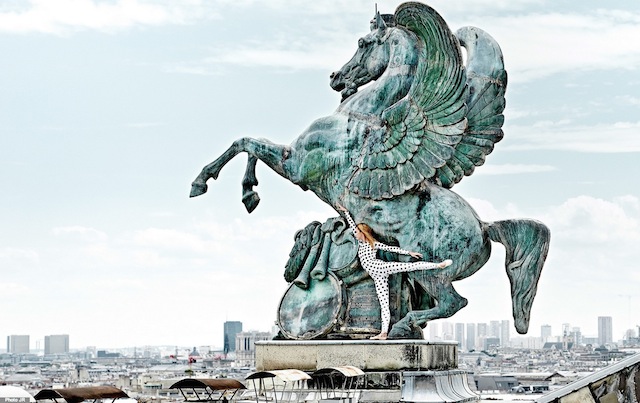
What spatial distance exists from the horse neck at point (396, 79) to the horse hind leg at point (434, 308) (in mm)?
3024

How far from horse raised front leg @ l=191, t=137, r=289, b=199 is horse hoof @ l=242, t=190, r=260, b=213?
1.62ft

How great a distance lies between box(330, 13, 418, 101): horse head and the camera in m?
22.3

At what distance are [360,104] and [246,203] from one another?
285cm

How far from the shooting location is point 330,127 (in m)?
22.5

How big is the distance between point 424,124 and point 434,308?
3.11m

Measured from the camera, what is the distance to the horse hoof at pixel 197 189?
23312 millimetres

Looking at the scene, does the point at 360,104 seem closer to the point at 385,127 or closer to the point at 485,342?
the point at 385,127

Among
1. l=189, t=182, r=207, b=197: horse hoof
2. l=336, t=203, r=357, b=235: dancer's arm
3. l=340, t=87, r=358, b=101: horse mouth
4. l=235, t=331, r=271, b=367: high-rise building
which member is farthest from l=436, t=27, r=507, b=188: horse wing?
l=235, t=331, r=271, b=367: high-rise building

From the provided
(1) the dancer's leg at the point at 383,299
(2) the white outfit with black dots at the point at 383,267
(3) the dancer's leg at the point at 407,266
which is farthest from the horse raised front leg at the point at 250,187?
(3) the dancer's leg at the point at 407,266

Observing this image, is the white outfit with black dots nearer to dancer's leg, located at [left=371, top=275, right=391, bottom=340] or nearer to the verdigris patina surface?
dancer's leg, located at [left=371, top=275, right=391, bottom=340]

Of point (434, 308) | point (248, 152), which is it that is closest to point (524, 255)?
point (434, 308)

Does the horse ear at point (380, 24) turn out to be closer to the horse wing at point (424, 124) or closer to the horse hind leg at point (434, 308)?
the horse wing at point (424, 124)

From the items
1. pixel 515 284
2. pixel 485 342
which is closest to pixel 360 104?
pixel 515 284

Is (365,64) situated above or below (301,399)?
above
